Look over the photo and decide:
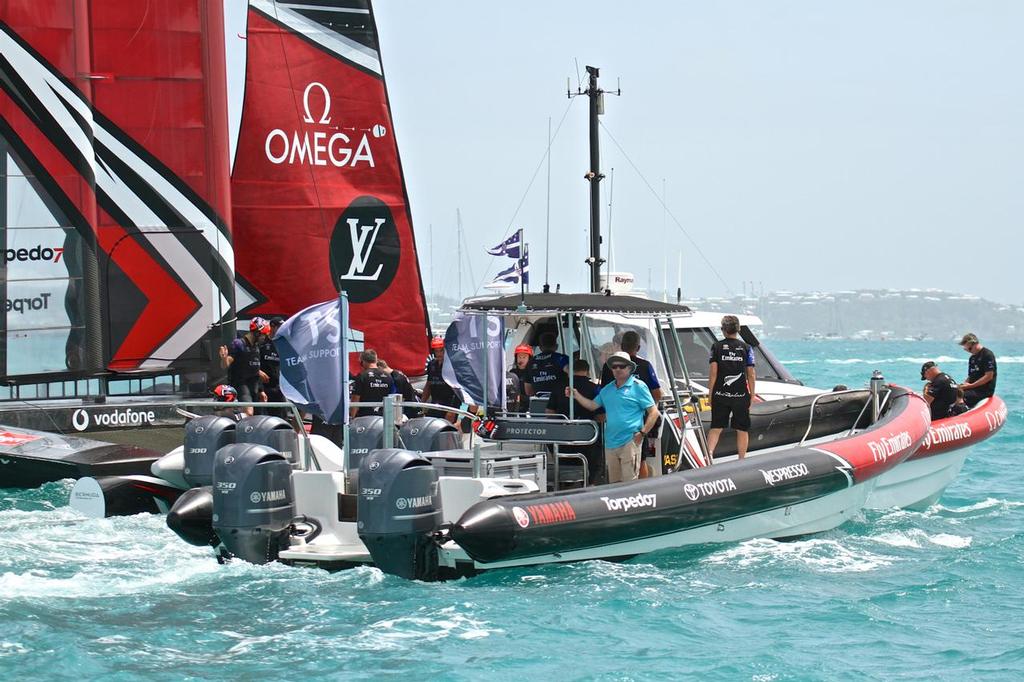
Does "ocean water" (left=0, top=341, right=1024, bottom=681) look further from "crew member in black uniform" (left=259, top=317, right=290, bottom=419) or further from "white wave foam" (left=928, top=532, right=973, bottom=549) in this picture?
"crew member in black uniform" (left=259, top=317, right=290, bottom=419)

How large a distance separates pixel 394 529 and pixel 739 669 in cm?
245

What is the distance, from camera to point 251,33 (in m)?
18.5

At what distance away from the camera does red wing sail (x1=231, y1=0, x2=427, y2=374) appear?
60.4 feet

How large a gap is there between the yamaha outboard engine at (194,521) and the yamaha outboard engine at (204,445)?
1638 millimetres

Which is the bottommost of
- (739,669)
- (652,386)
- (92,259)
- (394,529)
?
(739,669)

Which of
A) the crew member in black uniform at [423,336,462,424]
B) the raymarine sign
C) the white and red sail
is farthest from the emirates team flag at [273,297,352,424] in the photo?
the white and red sail

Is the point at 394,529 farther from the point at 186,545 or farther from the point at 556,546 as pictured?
the point at 186,545

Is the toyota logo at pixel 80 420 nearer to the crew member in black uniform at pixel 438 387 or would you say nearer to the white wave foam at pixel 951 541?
the crew member in black uniform at pixel 438 387

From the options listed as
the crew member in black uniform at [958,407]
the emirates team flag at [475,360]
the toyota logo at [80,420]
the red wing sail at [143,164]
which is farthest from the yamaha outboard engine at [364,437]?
the crew member in black uniform at [958,407]

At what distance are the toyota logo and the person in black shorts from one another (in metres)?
6.56

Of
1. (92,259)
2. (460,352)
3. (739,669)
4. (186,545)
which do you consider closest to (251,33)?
(92,259)

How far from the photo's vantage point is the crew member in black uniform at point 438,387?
14.3m

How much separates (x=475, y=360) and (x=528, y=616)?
12.2 ft

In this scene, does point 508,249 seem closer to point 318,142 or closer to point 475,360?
point 318,142
